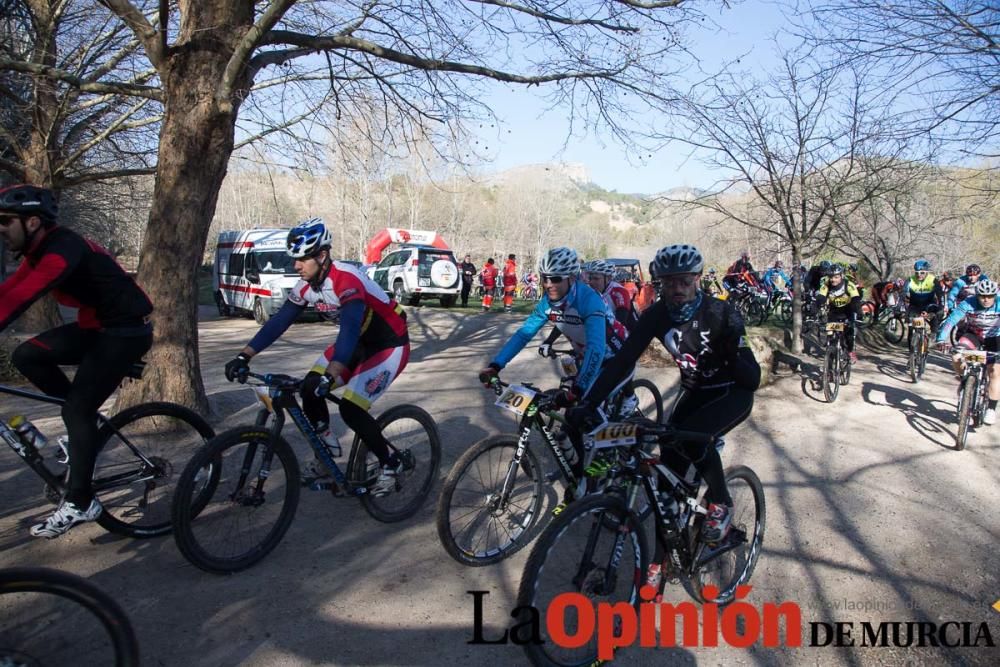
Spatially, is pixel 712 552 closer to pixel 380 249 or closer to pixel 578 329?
pixel 578 329

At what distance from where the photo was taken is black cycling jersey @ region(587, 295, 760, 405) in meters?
3.59

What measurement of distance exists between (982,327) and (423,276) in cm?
1657

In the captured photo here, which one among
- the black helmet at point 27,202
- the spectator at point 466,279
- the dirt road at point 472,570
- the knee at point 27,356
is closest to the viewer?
the dirt road at point 472,570

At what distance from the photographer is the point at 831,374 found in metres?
9.34

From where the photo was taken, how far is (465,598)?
3703mm

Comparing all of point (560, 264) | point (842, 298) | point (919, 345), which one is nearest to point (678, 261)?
point (560, 264)

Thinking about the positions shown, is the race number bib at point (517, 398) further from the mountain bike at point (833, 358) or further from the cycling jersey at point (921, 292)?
the cycling jersey at point (921, 292)

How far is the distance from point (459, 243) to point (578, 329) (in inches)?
2690

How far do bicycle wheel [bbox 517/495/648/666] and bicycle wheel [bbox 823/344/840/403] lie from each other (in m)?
7.31

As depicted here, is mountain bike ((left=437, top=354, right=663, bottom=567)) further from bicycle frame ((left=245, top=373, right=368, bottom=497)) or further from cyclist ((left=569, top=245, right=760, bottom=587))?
bicycle frame ((left=245, top=373, right=368, bottom=497))

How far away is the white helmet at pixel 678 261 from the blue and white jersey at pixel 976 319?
6.02 m

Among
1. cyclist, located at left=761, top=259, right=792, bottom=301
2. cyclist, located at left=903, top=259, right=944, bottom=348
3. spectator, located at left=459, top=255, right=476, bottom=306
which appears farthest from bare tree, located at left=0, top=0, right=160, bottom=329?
cyclist, located at left=761, top=259, right=792, bottom=301

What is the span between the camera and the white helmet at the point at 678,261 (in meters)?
3.68

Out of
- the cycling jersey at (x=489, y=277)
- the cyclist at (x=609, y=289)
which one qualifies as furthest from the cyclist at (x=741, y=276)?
the cyclist at (x=609, y=289)
